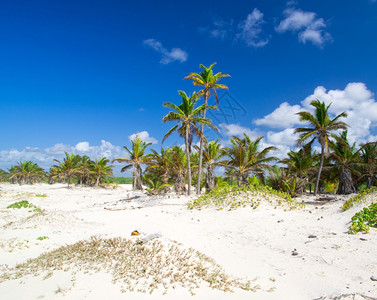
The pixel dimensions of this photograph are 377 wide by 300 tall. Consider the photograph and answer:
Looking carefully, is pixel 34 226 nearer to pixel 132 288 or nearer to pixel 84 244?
pixel 84 244

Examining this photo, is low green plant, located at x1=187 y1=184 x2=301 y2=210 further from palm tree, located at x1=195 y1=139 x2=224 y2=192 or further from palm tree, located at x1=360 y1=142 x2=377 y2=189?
palm tree, located at x1=360 y1=142 x2=377 y2=189

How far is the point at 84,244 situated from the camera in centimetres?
709

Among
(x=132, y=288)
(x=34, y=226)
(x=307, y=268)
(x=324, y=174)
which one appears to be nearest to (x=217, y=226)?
(x=307, y=268)

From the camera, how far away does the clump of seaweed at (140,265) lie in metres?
4.73

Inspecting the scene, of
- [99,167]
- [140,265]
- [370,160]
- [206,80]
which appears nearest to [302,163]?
[370,160]

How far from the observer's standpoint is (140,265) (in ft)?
17.7

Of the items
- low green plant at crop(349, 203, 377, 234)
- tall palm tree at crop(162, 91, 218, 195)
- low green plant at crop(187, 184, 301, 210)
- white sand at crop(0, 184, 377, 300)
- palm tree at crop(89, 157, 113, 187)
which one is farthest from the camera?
palm tree at crop(89, 157, 113, 187)

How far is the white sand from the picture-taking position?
14.5ft

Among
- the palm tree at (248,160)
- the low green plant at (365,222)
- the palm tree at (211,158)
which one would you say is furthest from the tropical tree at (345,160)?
the low green plant at (365,222)

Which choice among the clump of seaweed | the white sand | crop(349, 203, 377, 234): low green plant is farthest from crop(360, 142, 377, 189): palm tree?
the clump of seaweed

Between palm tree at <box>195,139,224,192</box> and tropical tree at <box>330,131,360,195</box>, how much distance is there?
10.6 metres

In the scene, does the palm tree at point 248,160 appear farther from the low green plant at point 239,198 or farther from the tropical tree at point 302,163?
the low green plant at point 239,198

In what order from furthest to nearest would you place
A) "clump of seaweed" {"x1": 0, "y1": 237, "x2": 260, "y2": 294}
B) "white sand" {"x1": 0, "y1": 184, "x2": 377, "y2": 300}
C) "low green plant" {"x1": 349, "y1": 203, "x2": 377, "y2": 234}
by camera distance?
"low green plant" {"x1": 349, "y1": 203, "x2": 377, "y2": 234}
"clump of seaweed" {"x1": 0, "y1": 237, "x2": 260, "y2": 294}
"white sand" {"x1": 0, "y1": 184, "x2": 377, "y2": 300}

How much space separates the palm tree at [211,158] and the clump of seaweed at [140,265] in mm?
16011
